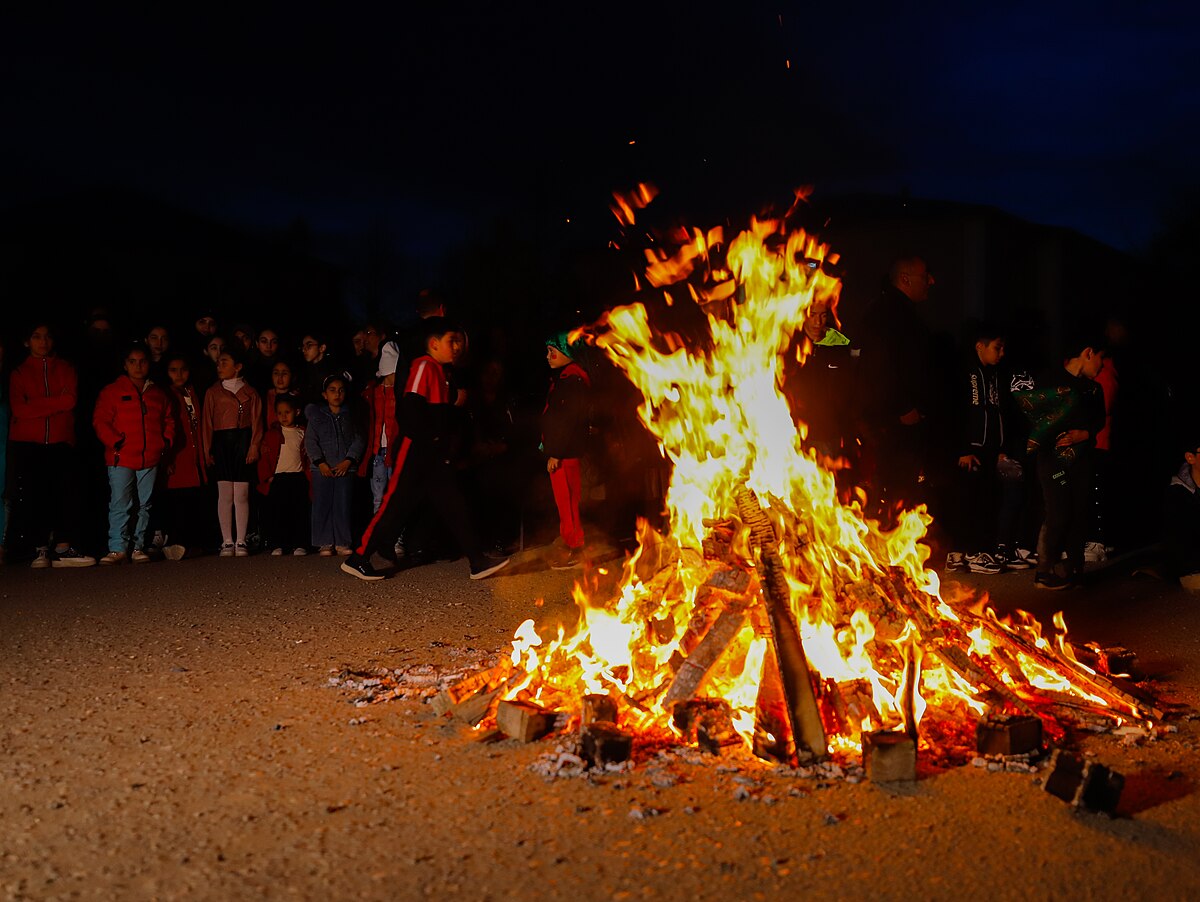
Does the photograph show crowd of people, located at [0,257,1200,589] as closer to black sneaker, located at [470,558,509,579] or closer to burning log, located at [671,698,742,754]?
black sneaker, located at [470,558,509,579]

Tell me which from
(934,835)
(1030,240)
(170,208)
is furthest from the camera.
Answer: (170,208)

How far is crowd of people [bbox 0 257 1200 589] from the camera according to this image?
7.87 m

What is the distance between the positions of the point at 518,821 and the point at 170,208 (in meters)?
35.6

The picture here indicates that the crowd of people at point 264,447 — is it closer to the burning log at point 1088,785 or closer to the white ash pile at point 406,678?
the white ash pile at point 406,678

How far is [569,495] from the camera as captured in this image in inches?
354

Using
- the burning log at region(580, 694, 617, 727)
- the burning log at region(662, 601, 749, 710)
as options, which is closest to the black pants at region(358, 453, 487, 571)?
the burning log at region(662, 601, 749, 710)

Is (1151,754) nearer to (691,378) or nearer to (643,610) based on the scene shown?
(643,610)

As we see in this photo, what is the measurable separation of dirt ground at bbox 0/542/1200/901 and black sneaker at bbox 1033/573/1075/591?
83.6 inches

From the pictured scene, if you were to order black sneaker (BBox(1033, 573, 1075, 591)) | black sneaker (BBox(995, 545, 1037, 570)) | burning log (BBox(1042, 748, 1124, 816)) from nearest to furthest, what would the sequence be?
burning log (BBox(1042, 748, 1124, 816)), black sneaker (BBox(1033, 573, 1075, 591)), black sneaker (BBox(995, 545, 1037, 570))

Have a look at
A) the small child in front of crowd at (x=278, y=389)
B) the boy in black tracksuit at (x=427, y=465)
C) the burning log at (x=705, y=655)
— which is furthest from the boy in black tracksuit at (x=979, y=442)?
the small child in front of crowd at (x=278, y=389)

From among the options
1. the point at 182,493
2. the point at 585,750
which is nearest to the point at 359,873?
the point at 585,750

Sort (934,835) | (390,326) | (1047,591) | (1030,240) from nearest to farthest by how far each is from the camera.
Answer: (934,835) < (1047,591) < (390,326) < (1030,240)

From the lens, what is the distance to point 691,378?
5.84m

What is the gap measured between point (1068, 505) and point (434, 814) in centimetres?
605
